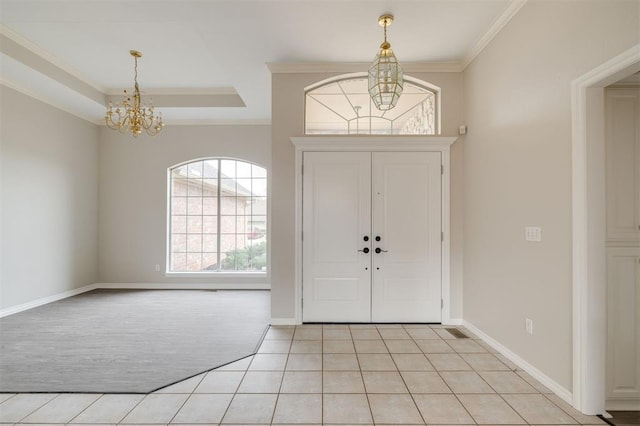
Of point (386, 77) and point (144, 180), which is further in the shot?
point (144, 180)

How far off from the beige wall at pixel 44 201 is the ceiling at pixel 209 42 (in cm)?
40

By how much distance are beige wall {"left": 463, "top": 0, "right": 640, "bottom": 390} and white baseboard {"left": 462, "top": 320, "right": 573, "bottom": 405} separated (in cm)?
4

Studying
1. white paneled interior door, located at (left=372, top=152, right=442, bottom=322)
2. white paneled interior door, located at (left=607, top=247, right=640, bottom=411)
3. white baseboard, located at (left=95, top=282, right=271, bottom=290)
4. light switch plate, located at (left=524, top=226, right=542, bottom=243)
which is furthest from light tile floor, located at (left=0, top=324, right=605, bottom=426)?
white baseboard, located at (left=95, top=282, right=271, bottom=290)

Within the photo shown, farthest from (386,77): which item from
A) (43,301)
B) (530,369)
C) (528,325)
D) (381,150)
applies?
(43,301)

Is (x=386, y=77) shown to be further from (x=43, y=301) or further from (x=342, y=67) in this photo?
(x=43, y=301)

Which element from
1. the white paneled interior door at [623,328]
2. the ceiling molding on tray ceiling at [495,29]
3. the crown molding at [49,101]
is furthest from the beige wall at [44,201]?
the white paneled interior door at [623,328]

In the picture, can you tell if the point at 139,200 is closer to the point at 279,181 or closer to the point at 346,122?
the point at 279,181

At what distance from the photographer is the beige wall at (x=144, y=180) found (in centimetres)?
561

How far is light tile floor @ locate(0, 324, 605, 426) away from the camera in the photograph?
1.96m

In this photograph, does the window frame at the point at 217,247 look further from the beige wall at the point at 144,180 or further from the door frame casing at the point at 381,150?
the door frame casing at the point at 381,150

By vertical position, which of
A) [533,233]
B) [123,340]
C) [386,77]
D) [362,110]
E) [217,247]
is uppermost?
[362,110]

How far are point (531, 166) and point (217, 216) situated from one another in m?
5.07

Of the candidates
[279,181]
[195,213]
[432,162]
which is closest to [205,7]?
[279,181]

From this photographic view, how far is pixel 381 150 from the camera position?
12.1 feet
